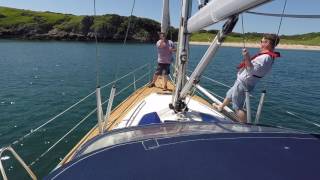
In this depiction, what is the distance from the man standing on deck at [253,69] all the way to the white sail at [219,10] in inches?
34.4

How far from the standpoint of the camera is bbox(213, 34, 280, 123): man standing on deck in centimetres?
506

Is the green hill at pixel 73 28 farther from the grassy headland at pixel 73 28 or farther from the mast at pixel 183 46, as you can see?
the mast at pixel 183 46

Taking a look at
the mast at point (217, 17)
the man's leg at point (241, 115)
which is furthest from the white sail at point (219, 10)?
the man's leg at point (241, 115)

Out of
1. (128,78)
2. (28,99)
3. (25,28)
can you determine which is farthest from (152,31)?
(28,99)

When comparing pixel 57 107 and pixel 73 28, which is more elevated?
pixel 73 28

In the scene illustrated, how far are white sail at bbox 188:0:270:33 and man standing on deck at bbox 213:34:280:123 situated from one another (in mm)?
874

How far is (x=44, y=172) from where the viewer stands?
663 centimetres

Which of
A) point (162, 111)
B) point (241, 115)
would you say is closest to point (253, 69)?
point (241, 115)

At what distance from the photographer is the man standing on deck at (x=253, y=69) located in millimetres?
5059

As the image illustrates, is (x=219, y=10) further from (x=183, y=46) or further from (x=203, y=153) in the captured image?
(x=203, y=153)

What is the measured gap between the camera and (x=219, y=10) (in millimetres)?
3529

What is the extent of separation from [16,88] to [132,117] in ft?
41.4

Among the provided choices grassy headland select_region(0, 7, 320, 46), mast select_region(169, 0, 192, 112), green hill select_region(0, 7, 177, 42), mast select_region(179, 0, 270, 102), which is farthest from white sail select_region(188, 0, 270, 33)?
green hill select_region(0, 7, 177, 42)

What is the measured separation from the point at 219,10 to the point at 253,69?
201cm
